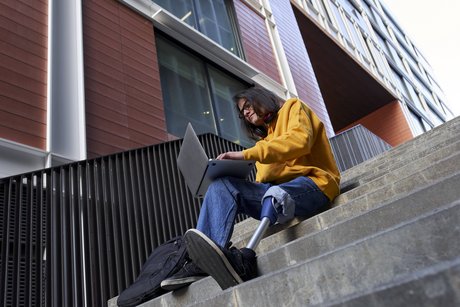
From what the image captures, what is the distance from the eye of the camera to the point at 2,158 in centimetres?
470

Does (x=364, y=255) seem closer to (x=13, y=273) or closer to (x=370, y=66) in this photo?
(x=13, y=273)

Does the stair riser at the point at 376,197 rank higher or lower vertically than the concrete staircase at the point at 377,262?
higher

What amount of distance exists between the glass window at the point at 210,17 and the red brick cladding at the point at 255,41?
0.96 feet

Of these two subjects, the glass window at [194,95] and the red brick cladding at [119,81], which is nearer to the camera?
the red brick cladding at [119,81]

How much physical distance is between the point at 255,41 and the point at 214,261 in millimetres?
10156

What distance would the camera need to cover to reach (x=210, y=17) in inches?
403

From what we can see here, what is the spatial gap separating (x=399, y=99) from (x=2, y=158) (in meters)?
20.3

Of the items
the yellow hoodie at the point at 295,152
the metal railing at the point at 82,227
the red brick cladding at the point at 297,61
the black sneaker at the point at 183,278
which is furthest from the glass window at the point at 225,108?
the black sneaker at the point at 183,278

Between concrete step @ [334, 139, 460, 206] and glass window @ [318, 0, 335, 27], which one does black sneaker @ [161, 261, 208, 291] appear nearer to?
concrete step @ [334, 139, 460, 206]

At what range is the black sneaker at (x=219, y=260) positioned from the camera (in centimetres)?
208

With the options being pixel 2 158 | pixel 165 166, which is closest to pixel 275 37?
pixel 165 166

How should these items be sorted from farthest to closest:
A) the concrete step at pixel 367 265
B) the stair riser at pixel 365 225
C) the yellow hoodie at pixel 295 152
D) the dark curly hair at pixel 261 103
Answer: the dark curly hair at pixel 261 103
the yellow hoodie at pixel 295 152
the stair riser at pixel 365 225
the concrete step at pixel 367 265

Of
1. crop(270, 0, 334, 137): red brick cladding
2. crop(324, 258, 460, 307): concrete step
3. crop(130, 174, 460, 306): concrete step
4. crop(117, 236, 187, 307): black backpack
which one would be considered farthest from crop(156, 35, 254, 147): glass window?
crop(324, 258, 460, 307): concrete step

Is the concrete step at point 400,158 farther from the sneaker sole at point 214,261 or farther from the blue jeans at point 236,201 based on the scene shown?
the sneaker sole at point 214,261
